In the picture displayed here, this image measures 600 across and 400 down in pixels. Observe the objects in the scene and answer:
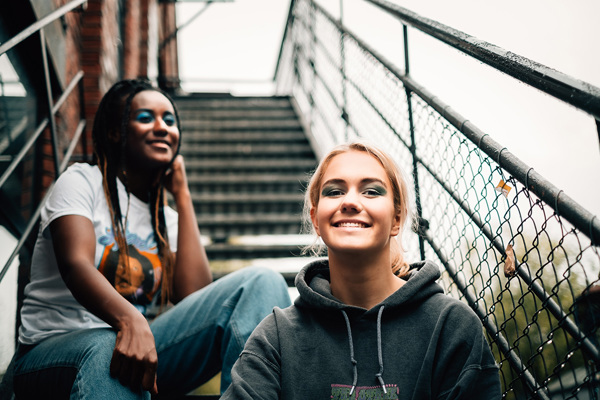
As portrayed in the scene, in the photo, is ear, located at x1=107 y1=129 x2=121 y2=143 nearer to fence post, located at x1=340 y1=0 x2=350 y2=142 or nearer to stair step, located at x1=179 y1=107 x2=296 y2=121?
fence post, located at x1=340 y1=0 x2=350 y2=142

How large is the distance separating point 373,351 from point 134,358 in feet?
1.89

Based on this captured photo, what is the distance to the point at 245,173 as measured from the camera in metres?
4.12

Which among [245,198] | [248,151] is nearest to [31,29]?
[245,198]

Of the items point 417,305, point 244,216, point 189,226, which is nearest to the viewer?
point 417,305

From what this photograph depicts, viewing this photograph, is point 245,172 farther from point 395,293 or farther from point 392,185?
point 395,293

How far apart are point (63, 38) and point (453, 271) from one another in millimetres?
2417

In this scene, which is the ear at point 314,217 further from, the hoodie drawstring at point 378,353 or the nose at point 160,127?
the nose at point 160,127

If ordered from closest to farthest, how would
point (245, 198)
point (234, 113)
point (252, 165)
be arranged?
point (245, 198) → point (252, 165) → point (234, 113)

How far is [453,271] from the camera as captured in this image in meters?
1.65

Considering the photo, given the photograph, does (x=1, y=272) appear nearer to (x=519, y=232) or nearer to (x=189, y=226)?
(x=189, y=226)

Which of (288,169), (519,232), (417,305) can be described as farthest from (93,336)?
(288,169)

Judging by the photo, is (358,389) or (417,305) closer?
(358,389)

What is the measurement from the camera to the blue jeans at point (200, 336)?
4.48ft

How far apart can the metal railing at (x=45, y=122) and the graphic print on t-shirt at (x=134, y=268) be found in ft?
1.22
